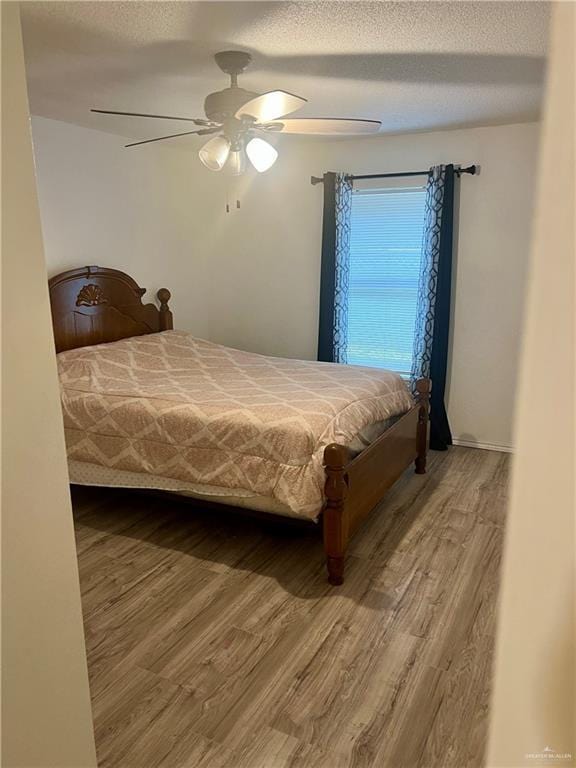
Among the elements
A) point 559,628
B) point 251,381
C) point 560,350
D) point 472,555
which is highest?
point 560,350

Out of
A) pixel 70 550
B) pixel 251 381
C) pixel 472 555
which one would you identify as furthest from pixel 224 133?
pixel 472 555

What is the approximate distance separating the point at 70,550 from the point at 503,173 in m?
3.91

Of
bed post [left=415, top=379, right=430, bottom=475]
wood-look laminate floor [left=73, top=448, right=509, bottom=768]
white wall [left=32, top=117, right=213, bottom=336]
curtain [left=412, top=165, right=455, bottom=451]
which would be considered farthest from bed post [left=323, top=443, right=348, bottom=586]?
white wall [left=32, top=117, right=213, bottom=336]

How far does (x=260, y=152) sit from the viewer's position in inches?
107

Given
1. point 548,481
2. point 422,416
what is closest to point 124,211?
point 422,416

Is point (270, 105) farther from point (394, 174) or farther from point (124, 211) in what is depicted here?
point (124, 211)

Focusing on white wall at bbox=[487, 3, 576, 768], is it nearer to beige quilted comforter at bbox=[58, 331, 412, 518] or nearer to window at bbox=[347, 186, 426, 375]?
beige quilted comforter at bbox=[58, 331, 412, 518]

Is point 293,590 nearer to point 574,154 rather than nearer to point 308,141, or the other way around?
point 574,154

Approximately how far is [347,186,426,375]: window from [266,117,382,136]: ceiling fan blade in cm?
171

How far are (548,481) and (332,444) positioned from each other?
2.17 meters

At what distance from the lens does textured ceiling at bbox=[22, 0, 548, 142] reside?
203 cm

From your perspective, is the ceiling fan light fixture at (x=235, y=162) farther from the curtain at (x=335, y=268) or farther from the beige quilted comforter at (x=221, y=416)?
the curtain at (x=335, y=268)

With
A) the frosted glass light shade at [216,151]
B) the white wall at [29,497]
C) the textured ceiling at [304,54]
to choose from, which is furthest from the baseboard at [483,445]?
the white wall at [29,497]

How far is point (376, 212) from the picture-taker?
449 centimetres
